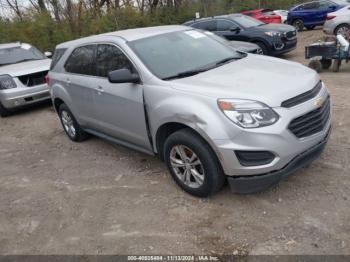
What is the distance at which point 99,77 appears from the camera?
4969 millimetres

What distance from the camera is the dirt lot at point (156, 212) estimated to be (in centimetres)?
336

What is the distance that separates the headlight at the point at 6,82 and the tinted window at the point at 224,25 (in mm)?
6909

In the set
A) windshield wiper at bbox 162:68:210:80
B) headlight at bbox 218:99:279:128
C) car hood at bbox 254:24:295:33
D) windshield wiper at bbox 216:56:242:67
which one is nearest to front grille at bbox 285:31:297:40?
car hood at bbox 254:24:295:33

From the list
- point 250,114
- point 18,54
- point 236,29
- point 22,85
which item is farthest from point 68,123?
point 236,29

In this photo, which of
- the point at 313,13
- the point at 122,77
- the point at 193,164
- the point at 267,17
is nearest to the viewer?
the point at 193,164

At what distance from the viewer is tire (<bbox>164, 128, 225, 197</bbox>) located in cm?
364

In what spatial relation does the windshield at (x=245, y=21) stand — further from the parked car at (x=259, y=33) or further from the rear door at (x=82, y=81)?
the rear door at (x=82, y=81)

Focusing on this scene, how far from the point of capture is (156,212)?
396 centimetres

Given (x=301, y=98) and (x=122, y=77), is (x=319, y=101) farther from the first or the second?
(x=122, y=77)

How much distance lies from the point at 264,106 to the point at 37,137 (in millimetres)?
5053

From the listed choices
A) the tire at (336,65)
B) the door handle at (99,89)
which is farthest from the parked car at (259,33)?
the door handle at (99,89)

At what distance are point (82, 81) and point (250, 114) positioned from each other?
2.75 m

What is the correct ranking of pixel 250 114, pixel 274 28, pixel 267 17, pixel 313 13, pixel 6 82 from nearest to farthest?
pixel 250 114 → pixel 6 82 → pixel 274 28 → pixel 313 13 → pixel 267 17

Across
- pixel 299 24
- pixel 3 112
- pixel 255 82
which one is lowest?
pixel 299 24
